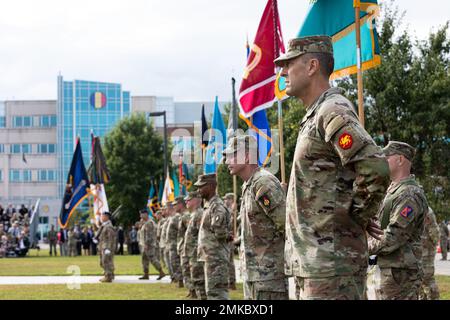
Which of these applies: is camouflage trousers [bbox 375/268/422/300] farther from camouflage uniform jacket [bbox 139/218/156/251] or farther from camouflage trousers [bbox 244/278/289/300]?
camouflage uniform jacket [bbox 139/218/156/251]

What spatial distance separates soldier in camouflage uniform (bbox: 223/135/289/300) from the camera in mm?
7878

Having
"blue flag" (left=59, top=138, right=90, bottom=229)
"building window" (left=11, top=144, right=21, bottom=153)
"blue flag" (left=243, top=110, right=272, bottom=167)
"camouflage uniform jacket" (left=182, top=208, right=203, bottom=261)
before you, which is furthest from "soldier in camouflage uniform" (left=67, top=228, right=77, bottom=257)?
"building window" (left=11, top=144, right=21, bottom=153)

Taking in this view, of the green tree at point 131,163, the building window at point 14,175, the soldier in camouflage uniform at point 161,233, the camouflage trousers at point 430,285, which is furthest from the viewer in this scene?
the building window at point 14,175

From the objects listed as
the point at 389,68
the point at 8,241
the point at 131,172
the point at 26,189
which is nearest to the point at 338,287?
the point at 389,68

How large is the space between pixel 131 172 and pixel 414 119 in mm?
40102

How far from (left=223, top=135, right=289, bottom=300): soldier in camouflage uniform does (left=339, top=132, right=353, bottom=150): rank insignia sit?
3.04m

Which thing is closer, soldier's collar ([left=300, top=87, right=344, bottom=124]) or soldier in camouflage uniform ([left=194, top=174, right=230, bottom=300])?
soldier's collar ([left=300, top=87, right=344, bottom=124])

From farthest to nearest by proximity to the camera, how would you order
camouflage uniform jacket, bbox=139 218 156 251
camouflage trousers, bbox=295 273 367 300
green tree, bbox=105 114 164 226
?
green tree, bbox=105 114 164 226
camouflage uniform jacket, bbox=139 218 156 251
camouflage trousers, bbox=295 273 367 300

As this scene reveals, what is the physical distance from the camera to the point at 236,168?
335 inches

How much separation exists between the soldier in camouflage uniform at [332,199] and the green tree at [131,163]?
5633 cm

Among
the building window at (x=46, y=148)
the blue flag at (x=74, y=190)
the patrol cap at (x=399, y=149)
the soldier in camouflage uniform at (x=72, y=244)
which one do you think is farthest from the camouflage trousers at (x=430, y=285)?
the building window at (x=46, y=148)

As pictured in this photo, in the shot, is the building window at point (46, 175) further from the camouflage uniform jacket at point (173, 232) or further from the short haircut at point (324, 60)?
the short haircut at point (324, 60)

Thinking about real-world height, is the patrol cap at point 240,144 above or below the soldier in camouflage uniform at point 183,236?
above

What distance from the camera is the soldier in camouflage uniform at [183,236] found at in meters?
17.4
